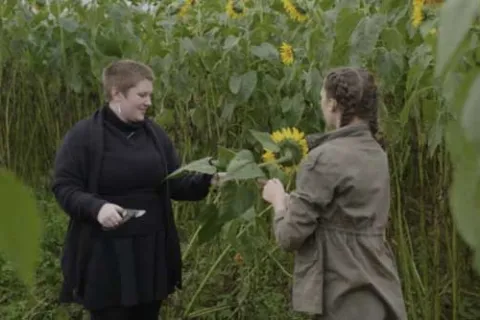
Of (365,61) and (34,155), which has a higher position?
(365,61)

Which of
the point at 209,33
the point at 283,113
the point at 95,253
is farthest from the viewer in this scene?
the point at 209,33

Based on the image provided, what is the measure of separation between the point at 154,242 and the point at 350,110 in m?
0.79

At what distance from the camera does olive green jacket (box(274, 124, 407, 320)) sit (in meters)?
1.98

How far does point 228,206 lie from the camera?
7.64ft

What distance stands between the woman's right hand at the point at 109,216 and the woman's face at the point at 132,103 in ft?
0.93

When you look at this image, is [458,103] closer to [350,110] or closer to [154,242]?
[350,110]

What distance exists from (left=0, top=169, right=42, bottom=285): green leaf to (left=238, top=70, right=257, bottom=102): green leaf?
249cm

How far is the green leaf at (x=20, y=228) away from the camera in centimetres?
26

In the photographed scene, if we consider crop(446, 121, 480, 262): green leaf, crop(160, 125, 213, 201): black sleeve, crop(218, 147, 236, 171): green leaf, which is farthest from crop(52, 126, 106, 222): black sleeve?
crop(446, 121, 480, 262): green leaf

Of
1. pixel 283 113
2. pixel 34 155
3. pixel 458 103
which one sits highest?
pixel 458 103

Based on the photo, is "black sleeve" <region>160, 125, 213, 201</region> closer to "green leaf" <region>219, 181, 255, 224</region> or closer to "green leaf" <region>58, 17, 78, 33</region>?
"green leaf" <region>219, 181, 255, 224</region>

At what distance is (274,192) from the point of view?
209 cm

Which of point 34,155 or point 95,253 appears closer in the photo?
point 95,253

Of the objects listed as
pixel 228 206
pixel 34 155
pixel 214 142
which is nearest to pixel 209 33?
pixel 214 142
